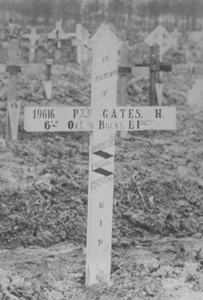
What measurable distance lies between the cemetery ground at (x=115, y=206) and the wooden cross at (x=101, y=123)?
0.17m

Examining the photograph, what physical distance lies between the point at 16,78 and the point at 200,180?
3.79 feet

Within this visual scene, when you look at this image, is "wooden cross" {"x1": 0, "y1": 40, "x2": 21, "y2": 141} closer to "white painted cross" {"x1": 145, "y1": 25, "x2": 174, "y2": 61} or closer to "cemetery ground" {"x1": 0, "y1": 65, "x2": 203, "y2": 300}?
"cemetery ground" {"x1": 0, "y1": 65, "x2": 203, "y2": 300}

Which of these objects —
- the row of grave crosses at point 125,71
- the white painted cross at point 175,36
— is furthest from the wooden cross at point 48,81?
the white painted cross at point 175,36

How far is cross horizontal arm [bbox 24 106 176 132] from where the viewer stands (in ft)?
7.18

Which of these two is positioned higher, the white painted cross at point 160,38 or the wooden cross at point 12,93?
the white painted cross at point 160,38

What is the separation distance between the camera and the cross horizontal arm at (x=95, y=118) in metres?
2.19

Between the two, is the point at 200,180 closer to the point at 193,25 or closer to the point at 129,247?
the point at 129,247

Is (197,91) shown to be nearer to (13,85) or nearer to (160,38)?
(160,38)

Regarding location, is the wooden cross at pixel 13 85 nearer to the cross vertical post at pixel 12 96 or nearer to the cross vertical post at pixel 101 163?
the cross vertical post at pixel 12 96

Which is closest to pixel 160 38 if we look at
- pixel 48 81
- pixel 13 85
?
pixel 48 81

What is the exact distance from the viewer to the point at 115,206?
3.02 metres

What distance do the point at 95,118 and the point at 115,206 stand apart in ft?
2.92

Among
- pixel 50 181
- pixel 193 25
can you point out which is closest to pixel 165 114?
pixel 50 181

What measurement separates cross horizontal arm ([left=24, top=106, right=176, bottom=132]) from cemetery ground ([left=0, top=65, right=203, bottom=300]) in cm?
62
